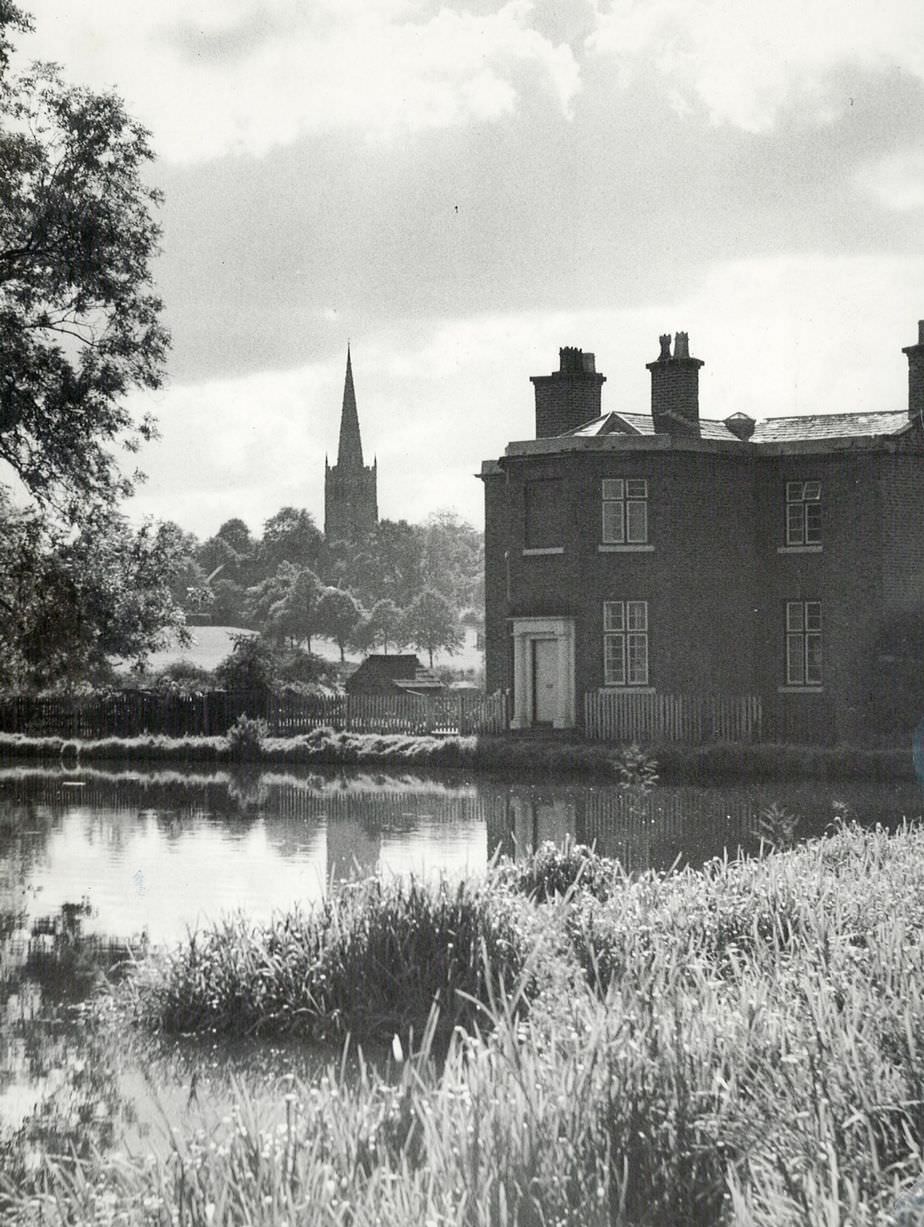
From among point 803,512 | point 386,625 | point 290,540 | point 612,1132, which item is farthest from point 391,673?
point 290,540

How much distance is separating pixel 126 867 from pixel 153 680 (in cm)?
4011

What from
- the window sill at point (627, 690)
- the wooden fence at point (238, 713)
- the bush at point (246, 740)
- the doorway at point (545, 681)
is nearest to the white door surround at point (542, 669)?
the doorway at point (545, 681)

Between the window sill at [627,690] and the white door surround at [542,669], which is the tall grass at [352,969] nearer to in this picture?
the window sill at [627,690]

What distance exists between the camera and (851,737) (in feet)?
116

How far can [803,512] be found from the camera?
38188 millimetres

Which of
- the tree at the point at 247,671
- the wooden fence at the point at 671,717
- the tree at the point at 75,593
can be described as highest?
the tree at the point at 75,593

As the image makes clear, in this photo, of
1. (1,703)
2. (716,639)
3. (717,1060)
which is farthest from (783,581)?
(717,1060)

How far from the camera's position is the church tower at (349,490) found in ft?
523

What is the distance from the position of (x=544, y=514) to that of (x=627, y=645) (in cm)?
382

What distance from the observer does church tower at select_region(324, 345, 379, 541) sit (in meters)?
159

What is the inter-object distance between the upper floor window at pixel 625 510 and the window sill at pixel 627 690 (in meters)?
3.42

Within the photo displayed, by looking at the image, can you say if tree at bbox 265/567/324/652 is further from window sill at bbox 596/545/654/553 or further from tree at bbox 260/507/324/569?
window sill at bbox 596/545/654/553

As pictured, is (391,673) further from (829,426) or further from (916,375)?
(916,375)

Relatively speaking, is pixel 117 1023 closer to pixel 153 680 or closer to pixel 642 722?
pixel 642 722
